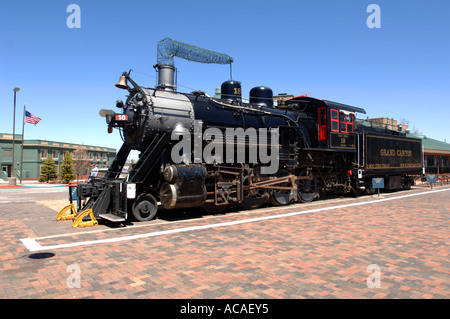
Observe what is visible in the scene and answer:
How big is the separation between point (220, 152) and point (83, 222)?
4.26 m

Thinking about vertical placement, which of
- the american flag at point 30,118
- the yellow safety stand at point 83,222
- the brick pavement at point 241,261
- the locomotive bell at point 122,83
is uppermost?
the american flag at point 30,118

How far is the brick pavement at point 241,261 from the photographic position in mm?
3750

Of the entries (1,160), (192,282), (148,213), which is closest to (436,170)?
(148,213)

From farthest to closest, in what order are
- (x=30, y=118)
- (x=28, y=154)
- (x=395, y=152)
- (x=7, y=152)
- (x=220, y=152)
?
(x=28, y=154) → (x=7, y=152) → (x=30, y=118) → (x=395, y=152) → (x=220, y=152)

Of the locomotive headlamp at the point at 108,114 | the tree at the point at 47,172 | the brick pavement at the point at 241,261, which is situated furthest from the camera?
the tree at the point at 47,172

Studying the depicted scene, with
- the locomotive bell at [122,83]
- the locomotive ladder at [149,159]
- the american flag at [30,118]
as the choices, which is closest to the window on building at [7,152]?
the american flag at [30,118]

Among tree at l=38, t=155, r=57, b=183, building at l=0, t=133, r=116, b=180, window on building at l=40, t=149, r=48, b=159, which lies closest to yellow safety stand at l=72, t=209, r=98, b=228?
tree at l=38, t=155, r=57, b=183

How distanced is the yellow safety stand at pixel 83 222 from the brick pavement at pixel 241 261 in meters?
0.26

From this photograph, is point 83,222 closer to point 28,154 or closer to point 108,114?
point 108,114

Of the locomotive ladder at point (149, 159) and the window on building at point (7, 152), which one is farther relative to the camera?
the window on building at point (7, 152)

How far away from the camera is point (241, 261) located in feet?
16.0

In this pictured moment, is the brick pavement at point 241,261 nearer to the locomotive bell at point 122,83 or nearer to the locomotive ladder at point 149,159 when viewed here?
the locomotive ladder at point 149,159

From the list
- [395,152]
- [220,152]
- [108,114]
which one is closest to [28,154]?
[108,114]
